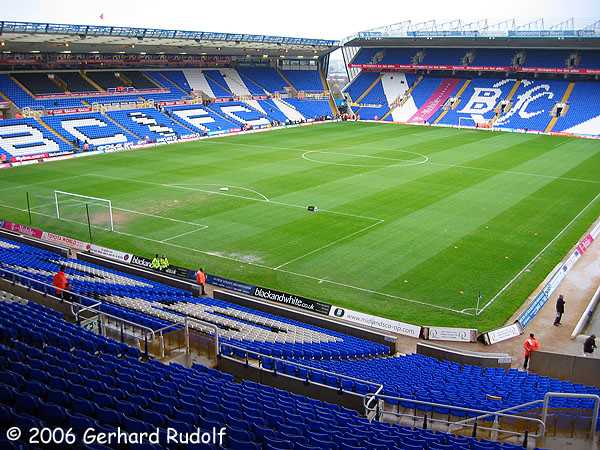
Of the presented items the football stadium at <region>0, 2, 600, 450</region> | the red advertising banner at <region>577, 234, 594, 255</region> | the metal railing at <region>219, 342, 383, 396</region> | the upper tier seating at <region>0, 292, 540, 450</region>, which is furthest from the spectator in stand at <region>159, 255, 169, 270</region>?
the red advertising banner at <region>577, 234, 594, 255</region>

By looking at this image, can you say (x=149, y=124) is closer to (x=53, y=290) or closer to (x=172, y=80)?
(x=172, y=80)

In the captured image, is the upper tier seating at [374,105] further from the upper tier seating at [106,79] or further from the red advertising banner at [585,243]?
the red advertising banner at [585,243]

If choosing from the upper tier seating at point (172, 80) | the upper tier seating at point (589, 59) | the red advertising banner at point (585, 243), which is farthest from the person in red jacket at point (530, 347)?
the upper tier seating at point (589, 59)

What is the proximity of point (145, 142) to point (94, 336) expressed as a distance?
51.1 m

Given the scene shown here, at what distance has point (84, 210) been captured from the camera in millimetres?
35188

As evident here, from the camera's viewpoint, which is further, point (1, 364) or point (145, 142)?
point (145, 142)

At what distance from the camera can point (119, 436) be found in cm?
738

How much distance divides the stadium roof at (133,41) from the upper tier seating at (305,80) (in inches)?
263

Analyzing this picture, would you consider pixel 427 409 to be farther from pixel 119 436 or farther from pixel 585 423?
pixel 119 436

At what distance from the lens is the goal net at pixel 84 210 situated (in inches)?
1300

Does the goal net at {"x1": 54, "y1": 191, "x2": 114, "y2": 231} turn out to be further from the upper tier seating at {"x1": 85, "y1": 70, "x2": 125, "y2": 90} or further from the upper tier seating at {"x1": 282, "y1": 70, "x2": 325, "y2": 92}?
the upper tier seating at {"x1": 282, "y1": 70, "x2": 325, "y2": 92}

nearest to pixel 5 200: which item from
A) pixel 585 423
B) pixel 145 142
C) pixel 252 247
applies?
pixel 252 247

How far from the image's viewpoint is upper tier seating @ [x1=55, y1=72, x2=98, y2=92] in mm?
66581

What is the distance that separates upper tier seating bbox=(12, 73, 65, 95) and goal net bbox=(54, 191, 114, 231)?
30688 mm
